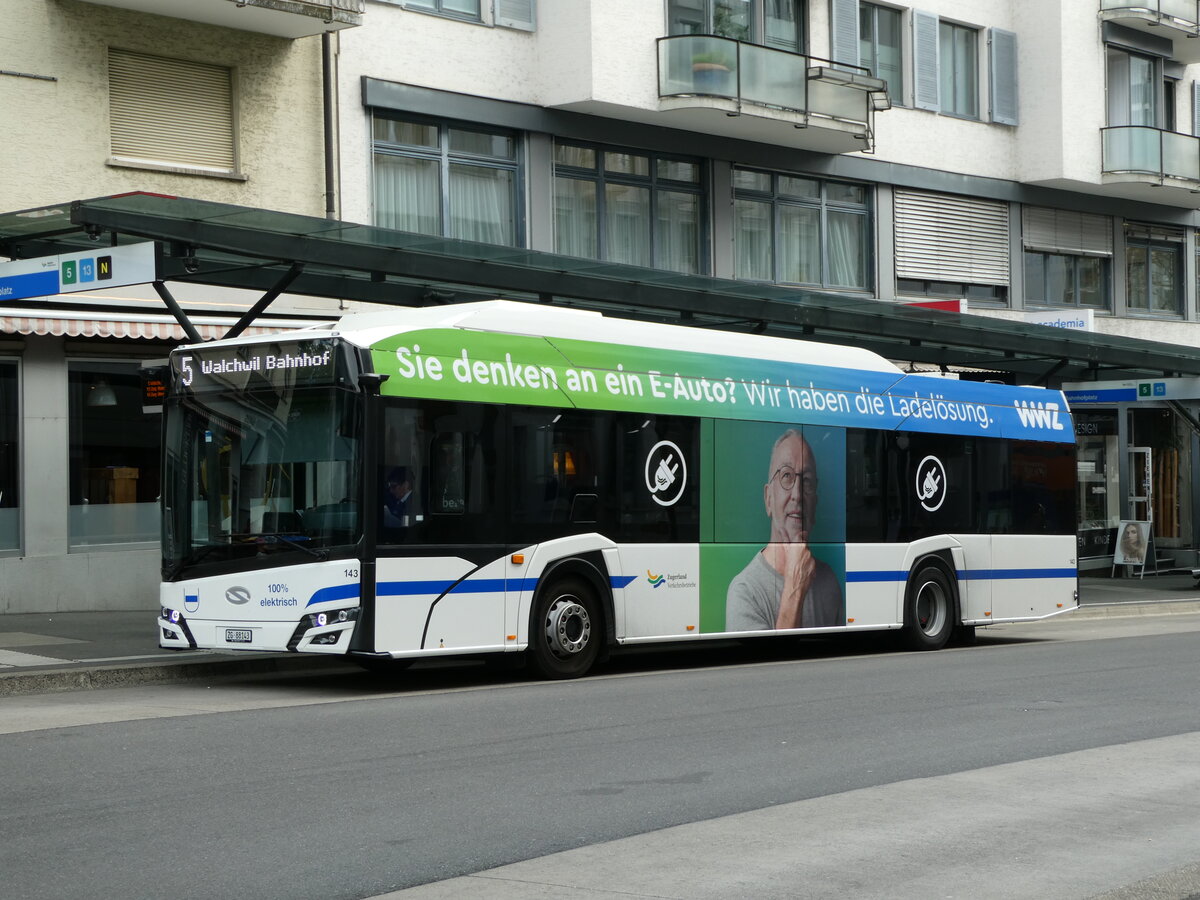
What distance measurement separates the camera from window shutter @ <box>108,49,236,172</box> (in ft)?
66.8

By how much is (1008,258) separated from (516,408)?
21431mm

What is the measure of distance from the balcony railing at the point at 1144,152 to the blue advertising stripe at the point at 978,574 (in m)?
16.0

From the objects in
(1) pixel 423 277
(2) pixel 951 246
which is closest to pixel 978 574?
(1) pixel 423 277

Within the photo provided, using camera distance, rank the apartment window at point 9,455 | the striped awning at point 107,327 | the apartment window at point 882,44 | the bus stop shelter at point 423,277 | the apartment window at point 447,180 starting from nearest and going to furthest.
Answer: the bus stop shelter at point 423,277
the striped awning at point 107,327
the apartment window at point 9,455
the apartment window at point 447,180
the apartment window at point 882,44

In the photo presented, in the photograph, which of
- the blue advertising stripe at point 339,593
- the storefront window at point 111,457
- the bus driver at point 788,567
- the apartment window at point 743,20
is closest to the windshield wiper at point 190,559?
the blue advertising stripe at point 339,593

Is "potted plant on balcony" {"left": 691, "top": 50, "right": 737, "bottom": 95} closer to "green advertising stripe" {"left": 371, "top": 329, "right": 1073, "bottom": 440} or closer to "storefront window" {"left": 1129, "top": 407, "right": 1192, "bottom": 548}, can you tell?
"green advertising stripe" {"left": 371, "top": 329, "right": 1073, "bottom": 440}

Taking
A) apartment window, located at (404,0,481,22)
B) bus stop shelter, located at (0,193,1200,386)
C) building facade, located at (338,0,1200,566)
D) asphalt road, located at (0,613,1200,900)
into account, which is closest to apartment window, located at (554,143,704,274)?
building facade, located at (338,0,1200,566)

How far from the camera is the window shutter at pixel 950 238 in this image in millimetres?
30906

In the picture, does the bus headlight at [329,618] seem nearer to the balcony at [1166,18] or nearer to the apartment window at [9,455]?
the apartment window at [9,455]

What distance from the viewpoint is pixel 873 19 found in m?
30.3

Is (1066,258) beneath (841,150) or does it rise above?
beneath

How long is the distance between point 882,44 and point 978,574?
14.8 meters

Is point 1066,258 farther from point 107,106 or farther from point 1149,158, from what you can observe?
point 107,106

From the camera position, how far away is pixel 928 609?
18422 millimetres
